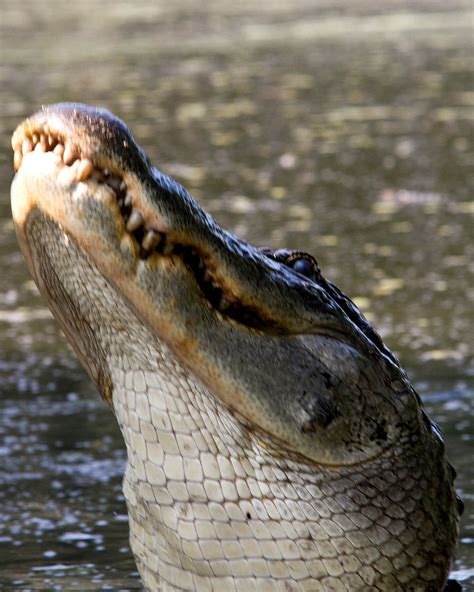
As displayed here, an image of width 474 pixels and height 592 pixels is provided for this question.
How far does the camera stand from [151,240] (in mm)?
2678

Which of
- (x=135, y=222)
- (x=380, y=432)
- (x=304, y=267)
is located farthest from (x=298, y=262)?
(x=135, y=222)

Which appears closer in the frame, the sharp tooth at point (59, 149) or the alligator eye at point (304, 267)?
the sharp tooth at point (59, 149)

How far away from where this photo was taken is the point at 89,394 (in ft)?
19.1

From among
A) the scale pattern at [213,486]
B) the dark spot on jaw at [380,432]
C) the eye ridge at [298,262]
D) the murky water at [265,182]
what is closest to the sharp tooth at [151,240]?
the scale pattern at [213,486]

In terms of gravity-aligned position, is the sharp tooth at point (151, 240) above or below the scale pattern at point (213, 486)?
above

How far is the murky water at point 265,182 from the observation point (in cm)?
467

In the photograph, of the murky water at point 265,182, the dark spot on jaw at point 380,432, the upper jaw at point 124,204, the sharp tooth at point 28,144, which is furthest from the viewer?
the murky water at point 265,182

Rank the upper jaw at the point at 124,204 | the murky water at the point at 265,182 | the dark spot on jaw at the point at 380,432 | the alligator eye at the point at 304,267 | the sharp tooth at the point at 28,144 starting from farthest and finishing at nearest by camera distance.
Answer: the murky water at the point at 265,182 < the alligator eye at the point at 304,267 < the dark spot on jaw at the point at 380,432 < the sharp tooth at the point at 28,144 < the upper jaw at the point at 124,204

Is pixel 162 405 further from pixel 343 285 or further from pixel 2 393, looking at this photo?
pixel 343 285

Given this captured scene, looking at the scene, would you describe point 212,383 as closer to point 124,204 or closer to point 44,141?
point 124,204

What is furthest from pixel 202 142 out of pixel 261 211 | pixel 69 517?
pixel 69 517

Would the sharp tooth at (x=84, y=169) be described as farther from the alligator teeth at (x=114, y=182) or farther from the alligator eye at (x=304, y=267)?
the alligator eye at (x=304, y=267)

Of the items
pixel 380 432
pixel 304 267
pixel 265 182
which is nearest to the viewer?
pixel 380 432

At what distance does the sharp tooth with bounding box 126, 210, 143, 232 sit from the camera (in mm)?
2668
